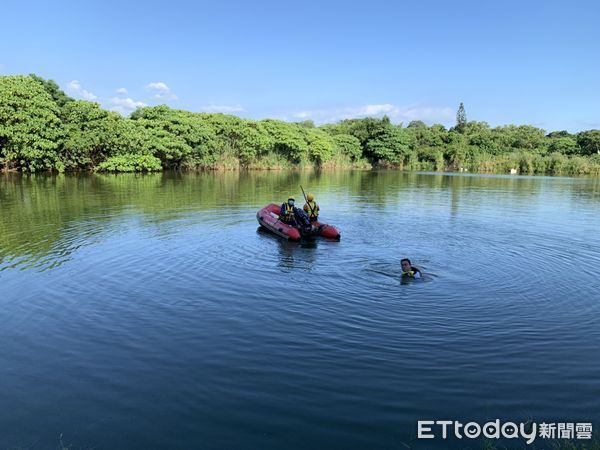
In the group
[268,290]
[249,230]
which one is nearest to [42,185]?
[249,230]

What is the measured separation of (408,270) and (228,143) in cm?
5561

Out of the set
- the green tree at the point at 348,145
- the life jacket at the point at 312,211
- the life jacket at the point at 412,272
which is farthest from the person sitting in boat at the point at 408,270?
the green tree at the point at 348,145

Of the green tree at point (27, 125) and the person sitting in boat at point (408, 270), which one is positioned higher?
the green tree at point (27, 125)

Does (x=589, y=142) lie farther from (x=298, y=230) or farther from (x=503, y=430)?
(x=503, y=430)

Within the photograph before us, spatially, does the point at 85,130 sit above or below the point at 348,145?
below

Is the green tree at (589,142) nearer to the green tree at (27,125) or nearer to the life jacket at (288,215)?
the life jacket at (288,215)

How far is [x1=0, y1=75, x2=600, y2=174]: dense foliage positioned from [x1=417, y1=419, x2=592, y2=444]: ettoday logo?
45739 mm

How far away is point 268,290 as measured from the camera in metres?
10.4

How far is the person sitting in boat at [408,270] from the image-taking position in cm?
1107

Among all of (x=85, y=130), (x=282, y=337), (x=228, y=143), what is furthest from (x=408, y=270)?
(x=228, y=143)

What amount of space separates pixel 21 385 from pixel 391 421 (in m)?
5.03

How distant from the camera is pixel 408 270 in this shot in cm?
1118

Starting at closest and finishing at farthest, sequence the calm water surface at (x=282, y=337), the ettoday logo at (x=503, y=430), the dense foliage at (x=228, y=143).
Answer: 1. the ettoday logo at (x=503, y=430)
2. the calm water surface at (x=282, y=337)
3. the dense foliage at (x=228, y=143)

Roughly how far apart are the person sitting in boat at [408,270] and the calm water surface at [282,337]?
13.5 inches
